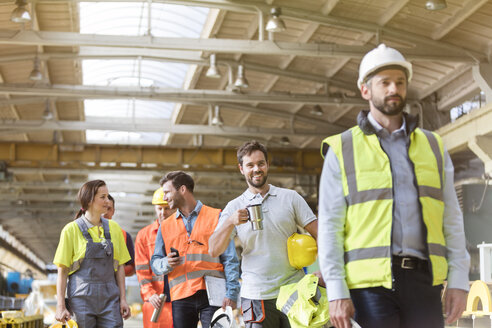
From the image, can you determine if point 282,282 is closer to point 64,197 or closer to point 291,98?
point 291,98

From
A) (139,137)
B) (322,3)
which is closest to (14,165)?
(139,137)

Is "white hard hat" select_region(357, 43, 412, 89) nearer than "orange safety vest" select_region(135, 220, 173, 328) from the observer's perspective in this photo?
Yes

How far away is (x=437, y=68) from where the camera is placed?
18484 millimetres

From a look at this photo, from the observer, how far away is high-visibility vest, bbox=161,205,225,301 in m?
6.15

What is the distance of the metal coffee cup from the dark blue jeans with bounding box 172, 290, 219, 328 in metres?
1.43

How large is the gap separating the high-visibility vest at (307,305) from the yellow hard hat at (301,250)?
333mm

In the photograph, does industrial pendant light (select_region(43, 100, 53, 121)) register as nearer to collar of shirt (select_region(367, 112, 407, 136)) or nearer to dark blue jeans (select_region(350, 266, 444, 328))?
collar of shirt (select_region(367, 112, 407, 136))

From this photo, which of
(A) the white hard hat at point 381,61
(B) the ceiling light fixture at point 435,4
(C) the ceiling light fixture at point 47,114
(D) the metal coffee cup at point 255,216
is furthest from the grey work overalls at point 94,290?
(C) the ceiling light fixture at point 47,114

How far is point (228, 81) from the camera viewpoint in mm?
21531

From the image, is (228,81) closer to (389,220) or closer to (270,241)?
(270,241)

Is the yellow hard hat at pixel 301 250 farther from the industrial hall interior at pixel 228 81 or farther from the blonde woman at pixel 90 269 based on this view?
the industrial hall interior at pixel 228 81

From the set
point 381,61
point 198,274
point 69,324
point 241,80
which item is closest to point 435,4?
point 241,80

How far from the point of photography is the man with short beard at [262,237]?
16.0 feet

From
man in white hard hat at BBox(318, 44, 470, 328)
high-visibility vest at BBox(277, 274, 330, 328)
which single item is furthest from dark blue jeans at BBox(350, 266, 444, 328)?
high-visibility vest at BBox(277, 274, 330, 328)
